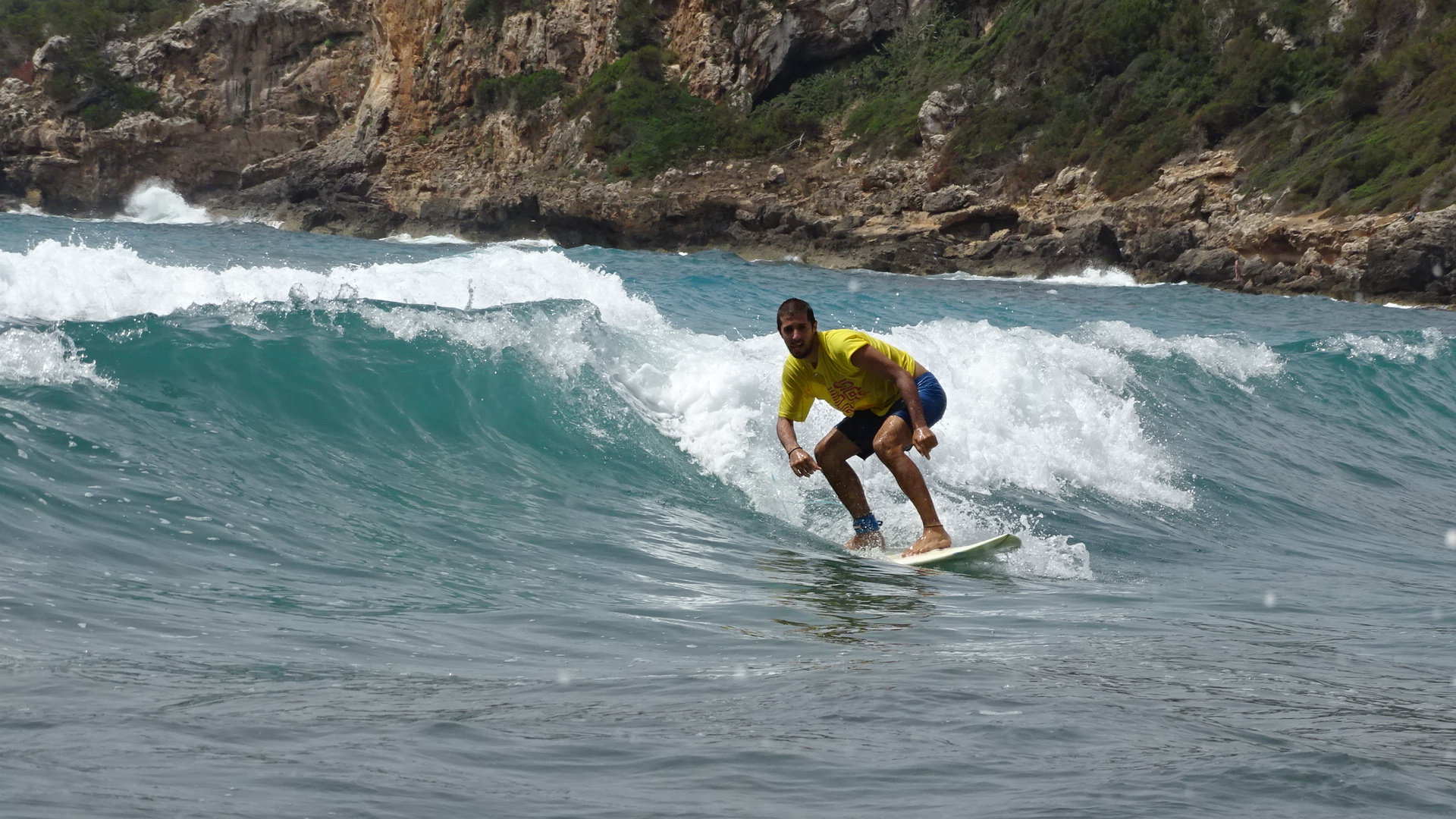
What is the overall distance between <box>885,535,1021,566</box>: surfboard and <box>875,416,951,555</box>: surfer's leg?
8 centimetres

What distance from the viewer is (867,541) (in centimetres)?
617

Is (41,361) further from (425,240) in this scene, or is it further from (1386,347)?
(425,240)

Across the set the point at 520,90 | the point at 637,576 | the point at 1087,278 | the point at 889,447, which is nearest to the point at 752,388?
the point at 889,447

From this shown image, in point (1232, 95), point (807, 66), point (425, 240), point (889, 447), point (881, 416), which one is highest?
point (807, 66)

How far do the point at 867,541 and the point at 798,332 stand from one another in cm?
119

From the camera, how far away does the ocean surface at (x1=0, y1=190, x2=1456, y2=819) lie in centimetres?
247

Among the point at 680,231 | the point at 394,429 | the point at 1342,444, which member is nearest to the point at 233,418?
the point at 394,429

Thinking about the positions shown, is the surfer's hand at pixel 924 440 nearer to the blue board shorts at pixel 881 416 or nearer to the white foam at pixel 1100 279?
the blue board shorts at pixel 881 416

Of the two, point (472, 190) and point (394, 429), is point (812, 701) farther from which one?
point (472, 190)

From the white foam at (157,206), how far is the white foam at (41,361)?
170 feet

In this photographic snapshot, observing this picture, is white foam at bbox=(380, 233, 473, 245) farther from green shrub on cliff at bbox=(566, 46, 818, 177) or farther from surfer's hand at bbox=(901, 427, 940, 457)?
surfer's hand at bbox=(901, 427, 940, 457)

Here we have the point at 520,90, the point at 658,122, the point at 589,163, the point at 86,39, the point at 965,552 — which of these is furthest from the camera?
the point at 86,39

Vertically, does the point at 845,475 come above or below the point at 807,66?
below

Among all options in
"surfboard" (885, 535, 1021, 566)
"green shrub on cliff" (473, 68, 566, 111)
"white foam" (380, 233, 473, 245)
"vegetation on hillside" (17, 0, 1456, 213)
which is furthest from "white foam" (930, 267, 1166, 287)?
"surfboard" (885, 535, 1021, 566)
